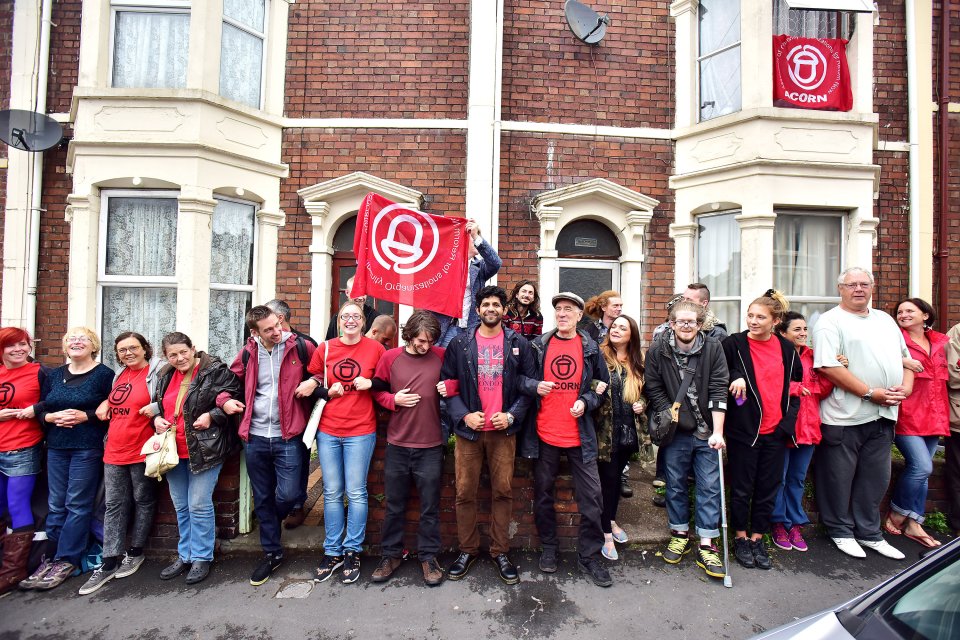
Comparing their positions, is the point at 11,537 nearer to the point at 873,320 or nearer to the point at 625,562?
the point at 625,562

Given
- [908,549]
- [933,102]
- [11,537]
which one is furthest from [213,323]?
[933,102]

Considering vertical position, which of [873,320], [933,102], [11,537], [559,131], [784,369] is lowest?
[11,537]

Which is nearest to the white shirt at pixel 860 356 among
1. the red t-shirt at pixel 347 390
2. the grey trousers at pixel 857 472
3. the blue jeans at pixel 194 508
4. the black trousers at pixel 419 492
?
the grey trousers at pixel 857 472

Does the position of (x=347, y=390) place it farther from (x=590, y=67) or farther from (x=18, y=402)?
(x=590, y=67)

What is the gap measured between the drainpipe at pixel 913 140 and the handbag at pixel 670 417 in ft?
17.3

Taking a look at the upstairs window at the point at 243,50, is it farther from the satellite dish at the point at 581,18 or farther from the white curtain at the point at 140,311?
the satellite dish at the point at 581,18

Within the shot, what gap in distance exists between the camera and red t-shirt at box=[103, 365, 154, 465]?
3.21 m

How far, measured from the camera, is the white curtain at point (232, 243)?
18.4ft

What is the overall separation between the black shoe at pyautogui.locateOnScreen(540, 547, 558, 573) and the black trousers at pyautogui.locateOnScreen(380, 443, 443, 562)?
2.50 ft

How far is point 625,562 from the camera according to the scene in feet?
11.0

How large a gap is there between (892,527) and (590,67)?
20.0ft

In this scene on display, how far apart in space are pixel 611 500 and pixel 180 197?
5.58 metres

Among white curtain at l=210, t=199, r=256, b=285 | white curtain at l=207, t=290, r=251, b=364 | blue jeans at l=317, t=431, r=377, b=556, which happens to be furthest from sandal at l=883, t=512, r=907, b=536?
white curtain at l=210, t=199, r=256, b=285

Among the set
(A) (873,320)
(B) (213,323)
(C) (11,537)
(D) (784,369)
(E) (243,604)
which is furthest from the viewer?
(B) (213,323)
